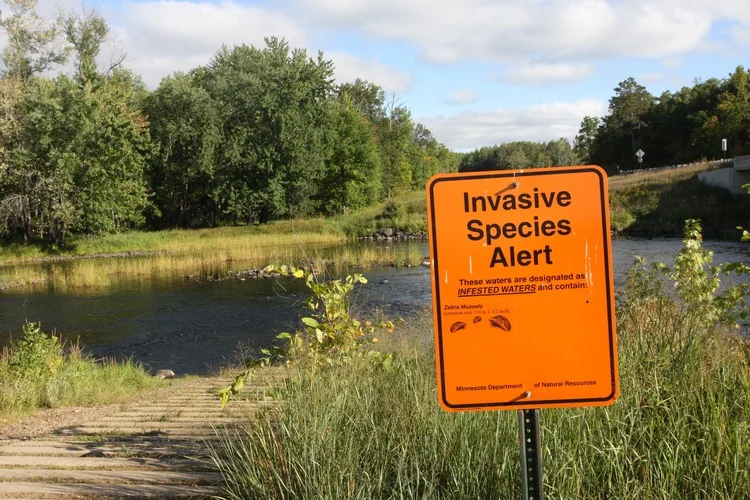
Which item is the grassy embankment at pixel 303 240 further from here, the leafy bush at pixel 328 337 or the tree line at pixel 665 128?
the leafy bush at pixel 328 337

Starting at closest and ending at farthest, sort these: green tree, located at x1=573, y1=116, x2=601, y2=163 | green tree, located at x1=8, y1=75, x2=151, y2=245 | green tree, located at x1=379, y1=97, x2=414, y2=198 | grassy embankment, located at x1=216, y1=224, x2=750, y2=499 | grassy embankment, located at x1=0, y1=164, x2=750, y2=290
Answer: grassy embankment, located at x1=216, y1=224, x2=750, y2=499 → grassy embankment, located at x1=0, y1=164, x2=750, y2=290 → green tree, located at x1=8, y1=75, x2=151, y2=245 → green tree, located at x1=379, y1=97, x2=414, y2=198 → green tree, located at x1=573, y1=116, x2=601, y2=163

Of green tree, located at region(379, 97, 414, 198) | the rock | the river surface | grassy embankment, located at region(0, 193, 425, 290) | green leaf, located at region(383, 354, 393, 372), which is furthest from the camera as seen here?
green tree, located at region(379, 97, 414, 198)

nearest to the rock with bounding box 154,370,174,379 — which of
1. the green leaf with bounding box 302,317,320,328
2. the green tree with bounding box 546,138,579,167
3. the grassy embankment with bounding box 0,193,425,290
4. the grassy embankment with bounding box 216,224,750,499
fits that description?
the green leaf with bounding box 302,317,320,328

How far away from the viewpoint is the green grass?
9.13ft

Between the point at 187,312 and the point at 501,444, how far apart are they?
1724 centimetres

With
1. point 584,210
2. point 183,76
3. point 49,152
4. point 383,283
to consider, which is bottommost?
point 383,283

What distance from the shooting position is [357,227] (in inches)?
1956

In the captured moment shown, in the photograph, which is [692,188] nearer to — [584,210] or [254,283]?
[254,283]

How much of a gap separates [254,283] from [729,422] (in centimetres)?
2231

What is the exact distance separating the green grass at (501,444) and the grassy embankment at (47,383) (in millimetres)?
5094

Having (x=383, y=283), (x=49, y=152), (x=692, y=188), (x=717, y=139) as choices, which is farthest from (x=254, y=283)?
(x=717, y=139)

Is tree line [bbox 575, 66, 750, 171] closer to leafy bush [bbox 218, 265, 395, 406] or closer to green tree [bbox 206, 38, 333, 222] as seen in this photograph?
green tree [bbox 206, 38, 333, 222]

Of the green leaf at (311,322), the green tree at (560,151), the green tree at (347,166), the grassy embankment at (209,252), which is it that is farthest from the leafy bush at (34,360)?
the green tree at (560,151)

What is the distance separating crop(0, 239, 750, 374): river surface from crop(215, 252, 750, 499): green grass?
8645mm
